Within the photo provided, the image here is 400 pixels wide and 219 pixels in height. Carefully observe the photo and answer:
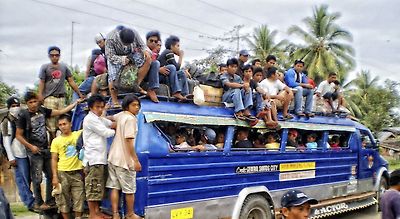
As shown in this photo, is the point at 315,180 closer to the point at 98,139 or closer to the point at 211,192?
the point at 211,192

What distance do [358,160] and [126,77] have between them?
20.6 ft

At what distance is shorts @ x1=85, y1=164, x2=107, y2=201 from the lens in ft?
16.7

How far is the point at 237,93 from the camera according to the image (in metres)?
6.66

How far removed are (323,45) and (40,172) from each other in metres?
25.7

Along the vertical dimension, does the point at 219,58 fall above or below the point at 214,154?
above

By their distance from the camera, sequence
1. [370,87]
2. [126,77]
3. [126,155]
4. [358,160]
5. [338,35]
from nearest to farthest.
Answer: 1. [126,155]
2. [126,77]
3. [358,160]
4. [338,35]
5. [370,87]

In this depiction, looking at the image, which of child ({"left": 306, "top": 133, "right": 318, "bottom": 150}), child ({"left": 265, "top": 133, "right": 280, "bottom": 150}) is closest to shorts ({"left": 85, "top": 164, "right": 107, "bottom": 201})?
child ({"left": 265, "top": 133, "right": 280, "bottom": 150})

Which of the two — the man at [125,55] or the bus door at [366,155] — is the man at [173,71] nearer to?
the man at [125,55]

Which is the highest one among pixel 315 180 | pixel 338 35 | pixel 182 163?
pixel 338 35

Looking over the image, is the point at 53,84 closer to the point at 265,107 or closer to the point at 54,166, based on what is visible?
the point at 54,166

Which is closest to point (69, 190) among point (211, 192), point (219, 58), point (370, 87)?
point (211, 192)

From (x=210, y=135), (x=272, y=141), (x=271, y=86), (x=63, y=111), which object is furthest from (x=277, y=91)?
(x=63, y=111)

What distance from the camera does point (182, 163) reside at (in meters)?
5.60

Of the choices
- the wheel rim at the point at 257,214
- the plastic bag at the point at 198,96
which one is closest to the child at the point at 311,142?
the wheel rim at the point at 257,214
